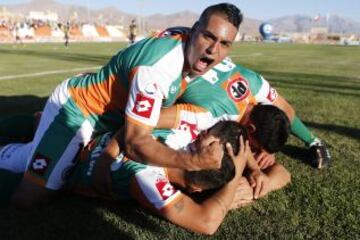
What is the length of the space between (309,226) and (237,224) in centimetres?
48

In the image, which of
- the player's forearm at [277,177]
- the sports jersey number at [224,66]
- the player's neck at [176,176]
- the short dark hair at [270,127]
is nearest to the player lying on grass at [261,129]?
the short dark hair at [270,127]

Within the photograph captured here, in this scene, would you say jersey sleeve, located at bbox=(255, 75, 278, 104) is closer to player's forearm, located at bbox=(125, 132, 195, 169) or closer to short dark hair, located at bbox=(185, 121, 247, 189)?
short dark hair, located at bbox=(185, 121, 247, 189)

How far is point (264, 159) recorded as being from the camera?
14.8 feet

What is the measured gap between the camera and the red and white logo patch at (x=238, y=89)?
185 inches

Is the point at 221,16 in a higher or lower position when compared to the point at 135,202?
higher

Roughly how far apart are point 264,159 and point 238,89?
0.69 metres

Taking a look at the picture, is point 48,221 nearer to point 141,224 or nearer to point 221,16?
point 141,224

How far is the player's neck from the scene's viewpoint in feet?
12.0

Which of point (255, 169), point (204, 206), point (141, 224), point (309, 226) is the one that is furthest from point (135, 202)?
point (309, 226)

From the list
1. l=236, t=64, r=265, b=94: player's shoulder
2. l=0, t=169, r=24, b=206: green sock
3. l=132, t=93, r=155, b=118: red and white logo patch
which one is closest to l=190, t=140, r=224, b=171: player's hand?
l=132, t=93, r=155, b=118: red and white logo patch

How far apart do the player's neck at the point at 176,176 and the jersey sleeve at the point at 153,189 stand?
117 mm

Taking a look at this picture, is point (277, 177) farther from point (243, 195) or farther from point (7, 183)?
point (7, 183)

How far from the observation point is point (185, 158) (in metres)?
3.33

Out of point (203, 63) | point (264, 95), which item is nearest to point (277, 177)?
point (264, 95)
